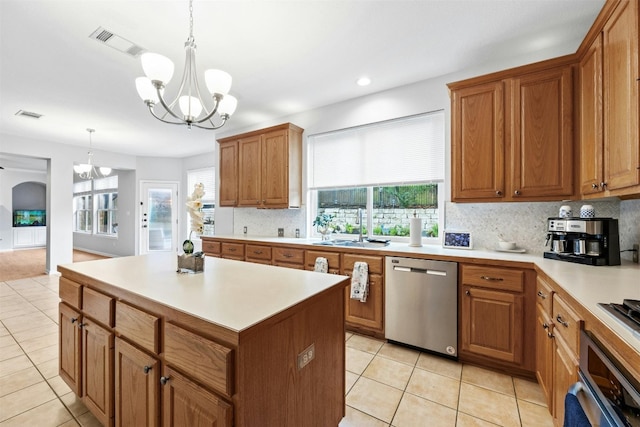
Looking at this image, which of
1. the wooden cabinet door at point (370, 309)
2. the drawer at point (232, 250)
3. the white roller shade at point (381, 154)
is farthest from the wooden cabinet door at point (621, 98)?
the drawer at point (232, 250)

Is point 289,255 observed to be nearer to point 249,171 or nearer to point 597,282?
point 249,171

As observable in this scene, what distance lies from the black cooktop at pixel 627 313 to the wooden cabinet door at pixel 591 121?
113 cm

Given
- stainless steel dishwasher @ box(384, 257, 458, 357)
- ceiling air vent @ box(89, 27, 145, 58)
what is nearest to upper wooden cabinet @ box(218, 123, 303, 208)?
ceiling air vent @ box(89, 27, 145, 58)

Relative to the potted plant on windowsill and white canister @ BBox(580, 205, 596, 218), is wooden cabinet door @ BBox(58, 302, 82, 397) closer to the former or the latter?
the potted plant on windowsill

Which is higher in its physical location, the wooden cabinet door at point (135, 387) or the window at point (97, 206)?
the window at point (97, 206)

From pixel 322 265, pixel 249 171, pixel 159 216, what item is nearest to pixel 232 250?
pixel 249 171

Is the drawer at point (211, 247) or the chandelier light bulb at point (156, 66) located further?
the drawer at point (211, 247)

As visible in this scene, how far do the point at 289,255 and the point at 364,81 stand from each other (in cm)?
219

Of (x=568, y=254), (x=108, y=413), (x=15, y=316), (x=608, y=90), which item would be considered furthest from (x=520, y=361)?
(x=15, y=316)

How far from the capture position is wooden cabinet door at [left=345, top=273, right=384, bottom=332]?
2.70 meters

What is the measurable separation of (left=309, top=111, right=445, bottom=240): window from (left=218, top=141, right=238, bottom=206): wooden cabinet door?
4.17 feet

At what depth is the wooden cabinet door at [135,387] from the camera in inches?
45.9

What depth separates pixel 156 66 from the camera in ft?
5.31

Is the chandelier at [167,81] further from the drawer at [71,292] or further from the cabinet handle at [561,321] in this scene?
the cabinet handle at [561,321]
